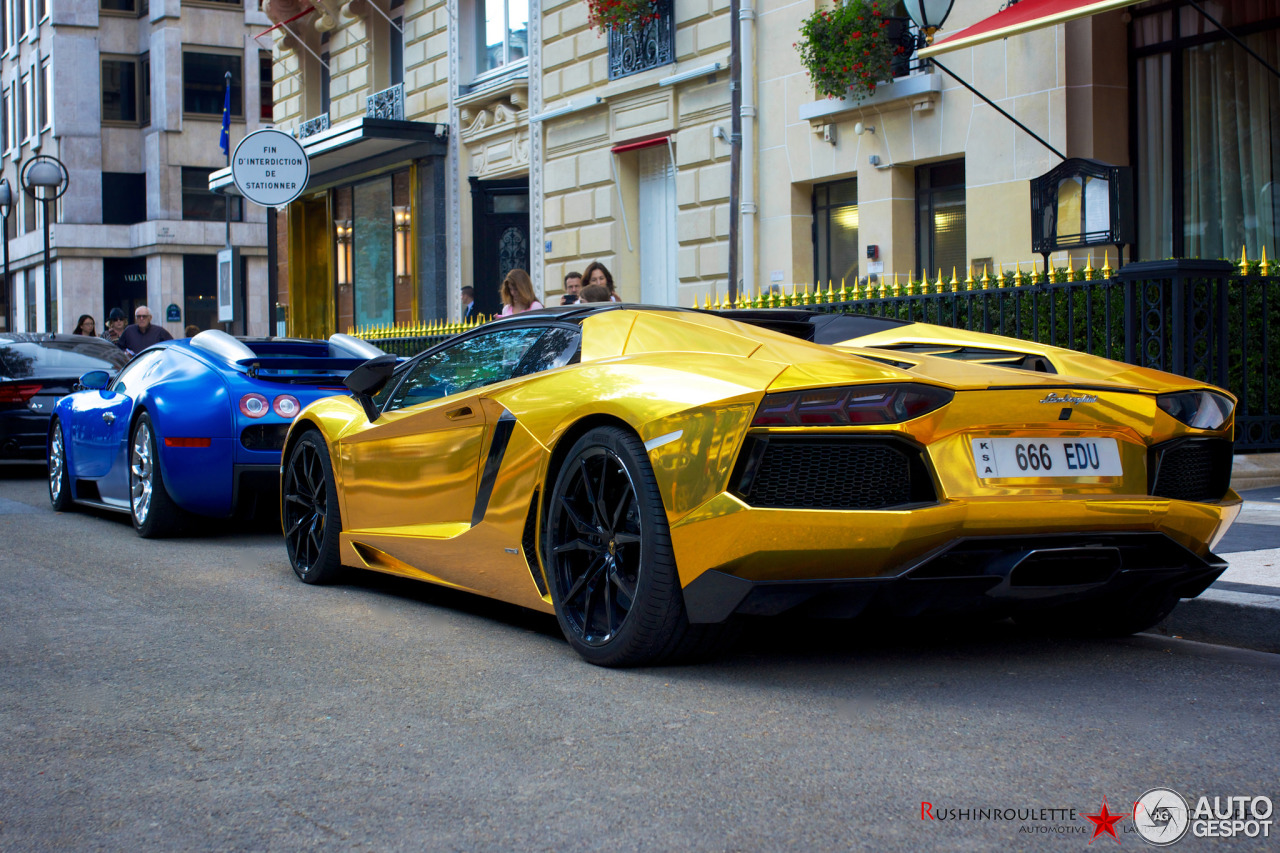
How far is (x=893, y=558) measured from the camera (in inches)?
150

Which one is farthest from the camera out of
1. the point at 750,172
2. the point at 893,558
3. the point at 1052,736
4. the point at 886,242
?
the point at 750,172

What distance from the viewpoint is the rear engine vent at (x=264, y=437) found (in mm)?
7742

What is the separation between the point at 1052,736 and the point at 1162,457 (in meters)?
1.13

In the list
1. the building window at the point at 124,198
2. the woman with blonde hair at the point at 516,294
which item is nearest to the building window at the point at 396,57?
the woman with blonde hair at the point at 516,294

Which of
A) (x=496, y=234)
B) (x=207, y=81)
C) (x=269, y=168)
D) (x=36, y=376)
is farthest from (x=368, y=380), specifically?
(x=207, y=81)

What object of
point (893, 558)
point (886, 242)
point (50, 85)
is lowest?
point (893, 558)

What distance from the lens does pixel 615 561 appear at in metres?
4.24

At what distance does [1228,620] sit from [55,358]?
11.3 meters

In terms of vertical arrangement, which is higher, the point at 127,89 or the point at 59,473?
the point at 127,89

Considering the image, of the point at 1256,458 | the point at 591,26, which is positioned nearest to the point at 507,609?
the point at 1256,458

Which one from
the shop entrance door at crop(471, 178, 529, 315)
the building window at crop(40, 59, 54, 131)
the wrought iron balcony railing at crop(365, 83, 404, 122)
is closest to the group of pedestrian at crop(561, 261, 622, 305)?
the shop entrance door at crop(471, 178, 529, 315)

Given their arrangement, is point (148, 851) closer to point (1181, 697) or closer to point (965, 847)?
point (965, 847)

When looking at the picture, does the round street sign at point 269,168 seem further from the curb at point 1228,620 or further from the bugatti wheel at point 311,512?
the curb at point 1228,620

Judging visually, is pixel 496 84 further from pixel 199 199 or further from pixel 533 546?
pixel 199 199
